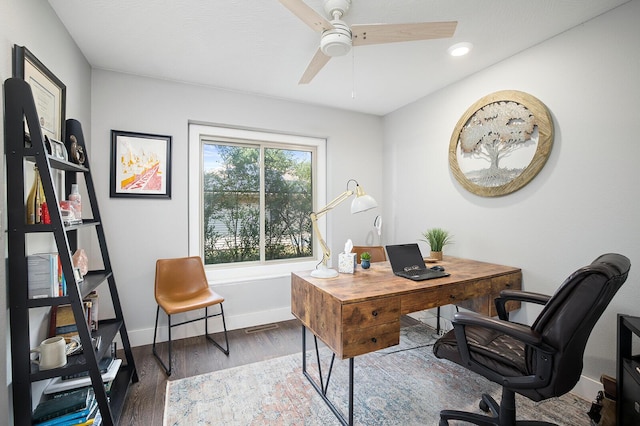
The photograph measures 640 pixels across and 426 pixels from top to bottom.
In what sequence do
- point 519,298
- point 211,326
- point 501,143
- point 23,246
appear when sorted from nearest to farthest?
point 23,246, point 519,298, point 501,143, point 211,326

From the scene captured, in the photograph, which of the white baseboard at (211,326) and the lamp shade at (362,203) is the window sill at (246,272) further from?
the lamp shade at (362,203)

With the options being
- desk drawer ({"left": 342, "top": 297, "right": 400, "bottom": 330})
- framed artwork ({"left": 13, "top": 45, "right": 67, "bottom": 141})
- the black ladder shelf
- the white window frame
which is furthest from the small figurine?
desk drawer ({"left": 342, "top": 297, "right": 400, "bottom": 330})

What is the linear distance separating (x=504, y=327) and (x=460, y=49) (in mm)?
2042

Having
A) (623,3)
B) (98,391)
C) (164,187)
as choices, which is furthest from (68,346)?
(623,3)

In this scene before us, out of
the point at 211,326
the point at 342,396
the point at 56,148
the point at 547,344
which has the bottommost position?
the point at 342,396

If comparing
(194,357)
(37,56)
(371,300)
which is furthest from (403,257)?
(37,56)

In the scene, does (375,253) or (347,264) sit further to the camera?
(375,253)

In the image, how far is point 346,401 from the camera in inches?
76.7

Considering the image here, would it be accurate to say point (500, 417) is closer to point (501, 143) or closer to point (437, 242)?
point (437, 242)

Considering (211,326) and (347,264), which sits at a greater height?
(347,264)

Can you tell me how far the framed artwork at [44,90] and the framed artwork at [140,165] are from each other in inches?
29.0

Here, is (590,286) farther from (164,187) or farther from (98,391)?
(164,187)

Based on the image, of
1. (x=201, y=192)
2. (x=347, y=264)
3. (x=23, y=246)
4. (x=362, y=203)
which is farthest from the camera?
(x=201, y=192)

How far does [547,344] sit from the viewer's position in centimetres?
124
